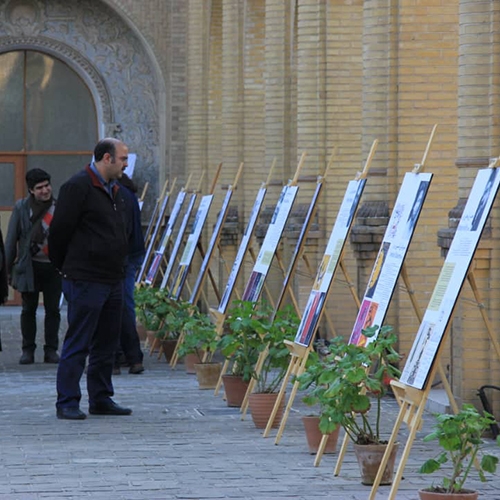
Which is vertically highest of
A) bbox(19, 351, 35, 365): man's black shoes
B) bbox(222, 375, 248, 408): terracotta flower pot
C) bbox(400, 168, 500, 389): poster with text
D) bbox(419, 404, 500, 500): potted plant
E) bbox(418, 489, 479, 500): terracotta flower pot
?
bbox(400, 168, 500, 389): poster with text

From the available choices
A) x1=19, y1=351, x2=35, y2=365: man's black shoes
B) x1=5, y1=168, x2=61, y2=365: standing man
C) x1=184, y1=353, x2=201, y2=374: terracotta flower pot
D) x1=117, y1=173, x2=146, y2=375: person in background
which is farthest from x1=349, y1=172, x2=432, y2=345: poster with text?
Result: x1=19, y1=351, x2=35, y2=365: man's black shoes

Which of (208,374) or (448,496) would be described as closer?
(448,496)

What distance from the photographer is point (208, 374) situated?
1319 centimetres

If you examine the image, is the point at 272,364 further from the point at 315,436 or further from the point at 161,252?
the point at 161,252

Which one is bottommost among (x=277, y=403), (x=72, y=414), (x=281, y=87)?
(x=72, y=414)

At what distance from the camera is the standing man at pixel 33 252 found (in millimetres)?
14625

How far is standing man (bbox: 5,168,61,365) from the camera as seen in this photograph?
48.0 ft

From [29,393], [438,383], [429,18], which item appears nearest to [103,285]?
[29,393]

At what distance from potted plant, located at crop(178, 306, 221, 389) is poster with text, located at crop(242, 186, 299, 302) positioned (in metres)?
0.61

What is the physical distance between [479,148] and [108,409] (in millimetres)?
3139

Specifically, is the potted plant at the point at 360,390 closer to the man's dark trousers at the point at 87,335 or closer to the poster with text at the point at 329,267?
the poster with text at the point at 329,267

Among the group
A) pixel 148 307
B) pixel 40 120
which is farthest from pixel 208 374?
pixel 40 120

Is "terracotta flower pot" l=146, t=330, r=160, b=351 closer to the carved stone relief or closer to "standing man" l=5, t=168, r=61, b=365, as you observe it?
"standing man" l=5, t=168, r=61, b=365

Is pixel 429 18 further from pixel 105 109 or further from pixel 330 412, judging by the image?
pixel 105 109
